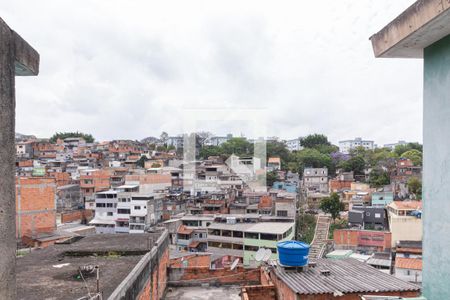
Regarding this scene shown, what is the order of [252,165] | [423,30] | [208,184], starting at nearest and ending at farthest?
[423,30] < [252,165] < [208,184]

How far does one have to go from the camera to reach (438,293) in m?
2.40

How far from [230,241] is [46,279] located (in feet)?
57.2

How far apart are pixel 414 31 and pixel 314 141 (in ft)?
224

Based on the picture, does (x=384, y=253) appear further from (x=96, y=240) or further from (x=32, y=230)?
(x=32, y=230)

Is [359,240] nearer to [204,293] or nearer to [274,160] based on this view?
[204,293]

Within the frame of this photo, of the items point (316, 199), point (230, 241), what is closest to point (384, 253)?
point (230, 241)

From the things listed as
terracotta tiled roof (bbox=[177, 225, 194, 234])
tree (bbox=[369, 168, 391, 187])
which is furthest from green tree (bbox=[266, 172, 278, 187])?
terracotta tiled roof (bbox=[177, 225, 194, 234])

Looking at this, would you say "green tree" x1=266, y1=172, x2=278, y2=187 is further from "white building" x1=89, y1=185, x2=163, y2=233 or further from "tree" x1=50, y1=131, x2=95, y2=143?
"tree" x1=50, y1=131, x2=95, y2=143

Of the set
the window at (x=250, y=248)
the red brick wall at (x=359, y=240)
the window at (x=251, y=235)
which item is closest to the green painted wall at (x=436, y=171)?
the window at (x=251, y=235)

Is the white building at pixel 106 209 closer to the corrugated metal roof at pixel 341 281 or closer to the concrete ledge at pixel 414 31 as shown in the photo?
the corrugated metal roof at pixel 341 281

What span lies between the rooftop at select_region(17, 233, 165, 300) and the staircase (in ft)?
61.1

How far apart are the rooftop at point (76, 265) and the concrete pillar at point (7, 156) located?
273 centimetres

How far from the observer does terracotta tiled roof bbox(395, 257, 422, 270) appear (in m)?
17.8

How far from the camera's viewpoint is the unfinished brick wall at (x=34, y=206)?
2186 centimetres
